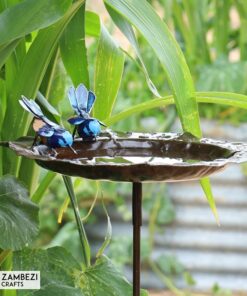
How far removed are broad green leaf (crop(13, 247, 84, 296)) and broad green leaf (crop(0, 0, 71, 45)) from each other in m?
0.24

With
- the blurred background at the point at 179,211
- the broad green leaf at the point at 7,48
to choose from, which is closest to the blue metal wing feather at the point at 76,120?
the broad green leaf at the point at 7,48

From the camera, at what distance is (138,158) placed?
0.79 metres

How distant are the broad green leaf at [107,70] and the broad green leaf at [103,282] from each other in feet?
0.68

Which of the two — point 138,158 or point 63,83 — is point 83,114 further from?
point 63,83

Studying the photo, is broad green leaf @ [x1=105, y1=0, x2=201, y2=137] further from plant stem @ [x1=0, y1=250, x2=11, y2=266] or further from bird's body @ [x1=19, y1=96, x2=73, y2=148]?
plant stem @ [x1=0, y1=250, x2=11, y2=266]

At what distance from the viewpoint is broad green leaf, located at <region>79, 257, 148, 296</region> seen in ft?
2.76

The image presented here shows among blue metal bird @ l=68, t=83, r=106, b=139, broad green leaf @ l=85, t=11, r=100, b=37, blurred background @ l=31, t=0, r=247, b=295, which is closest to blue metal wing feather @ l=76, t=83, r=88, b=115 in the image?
blue metal bird @ l=68, t=83, r=106, b=139

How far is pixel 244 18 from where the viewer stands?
5.27 feet

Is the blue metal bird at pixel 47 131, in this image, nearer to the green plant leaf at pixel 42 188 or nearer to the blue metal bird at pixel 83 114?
the blue metal bird at pixel 83 114

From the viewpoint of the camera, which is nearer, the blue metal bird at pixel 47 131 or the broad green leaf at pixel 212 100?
the blue metal bird at pixel 47 131

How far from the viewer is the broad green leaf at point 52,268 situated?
0.79 meters
